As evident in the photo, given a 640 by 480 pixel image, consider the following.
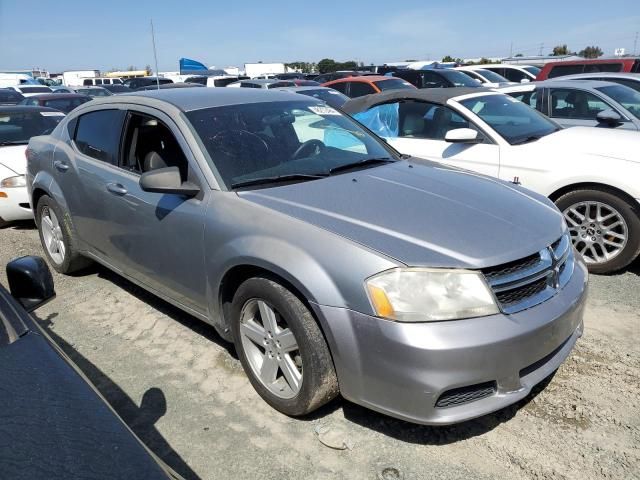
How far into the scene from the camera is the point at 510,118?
18.1 ft

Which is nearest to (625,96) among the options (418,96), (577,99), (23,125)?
(577,99)

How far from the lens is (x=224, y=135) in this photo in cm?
325

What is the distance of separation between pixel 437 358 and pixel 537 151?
337cm

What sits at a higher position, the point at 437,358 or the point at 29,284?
the point at 29,284

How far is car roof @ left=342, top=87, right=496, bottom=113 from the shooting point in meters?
5.59

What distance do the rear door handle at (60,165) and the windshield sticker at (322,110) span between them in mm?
2052

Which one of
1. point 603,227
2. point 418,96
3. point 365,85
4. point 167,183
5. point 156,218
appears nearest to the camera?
point 167,183

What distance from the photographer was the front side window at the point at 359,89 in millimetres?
12499

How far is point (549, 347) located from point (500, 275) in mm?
431

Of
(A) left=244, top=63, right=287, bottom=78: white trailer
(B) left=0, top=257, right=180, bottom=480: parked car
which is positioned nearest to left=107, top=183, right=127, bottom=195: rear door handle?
(B) left=0, top=257, right=180, bottom=480: parked car

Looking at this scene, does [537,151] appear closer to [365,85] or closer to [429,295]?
[429,295]

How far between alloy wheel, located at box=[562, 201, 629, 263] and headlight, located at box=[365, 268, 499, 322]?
2.69 meters

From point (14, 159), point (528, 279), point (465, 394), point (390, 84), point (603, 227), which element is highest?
point (390, 84)

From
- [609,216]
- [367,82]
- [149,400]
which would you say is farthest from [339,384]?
[367,82]
